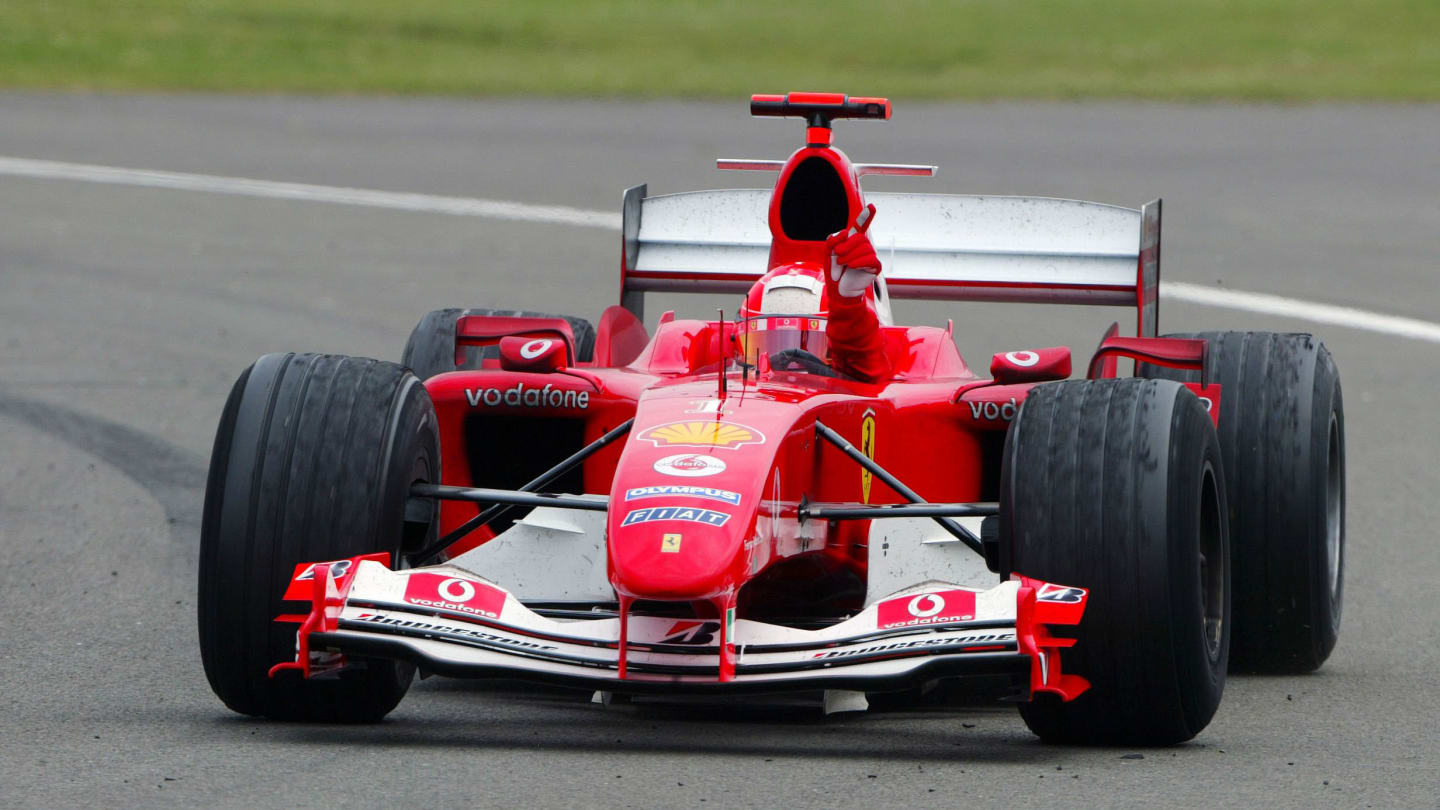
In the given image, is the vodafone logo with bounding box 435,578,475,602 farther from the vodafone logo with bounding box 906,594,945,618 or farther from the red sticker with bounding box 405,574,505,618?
the vodafone logo with bounding box 906,594,945,618

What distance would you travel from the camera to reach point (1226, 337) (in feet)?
27.3

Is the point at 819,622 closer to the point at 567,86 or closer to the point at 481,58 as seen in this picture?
the point at 567,86

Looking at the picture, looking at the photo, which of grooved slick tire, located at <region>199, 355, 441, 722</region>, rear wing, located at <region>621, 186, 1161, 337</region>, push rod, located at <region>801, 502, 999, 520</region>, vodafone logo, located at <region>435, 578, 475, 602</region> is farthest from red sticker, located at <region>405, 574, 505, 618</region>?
rear wing, located at <region>621, 186, 1161, 337</region>

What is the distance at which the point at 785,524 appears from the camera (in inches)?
269

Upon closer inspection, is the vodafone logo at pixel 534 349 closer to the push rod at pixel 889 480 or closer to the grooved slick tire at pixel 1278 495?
the push rod at pixel 889 480

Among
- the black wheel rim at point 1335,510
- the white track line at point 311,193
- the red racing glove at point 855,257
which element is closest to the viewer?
the red racing glove at point 855,257

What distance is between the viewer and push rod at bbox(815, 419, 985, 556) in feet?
22.5

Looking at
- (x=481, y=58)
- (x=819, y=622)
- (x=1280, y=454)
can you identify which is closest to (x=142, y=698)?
(x=819, y=622)

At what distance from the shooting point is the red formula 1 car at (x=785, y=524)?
6.25 m

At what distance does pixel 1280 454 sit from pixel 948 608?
2174 mm

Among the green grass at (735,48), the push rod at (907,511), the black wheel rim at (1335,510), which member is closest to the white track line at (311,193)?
the green grass at (735,48)

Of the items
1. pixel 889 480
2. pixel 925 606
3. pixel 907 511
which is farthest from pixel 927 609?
pixel 889 480

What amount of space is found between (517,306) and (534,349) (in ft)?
27.2

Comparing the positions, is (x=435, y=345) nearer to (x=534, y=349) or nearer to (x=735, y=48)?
(x=534, y=349)
